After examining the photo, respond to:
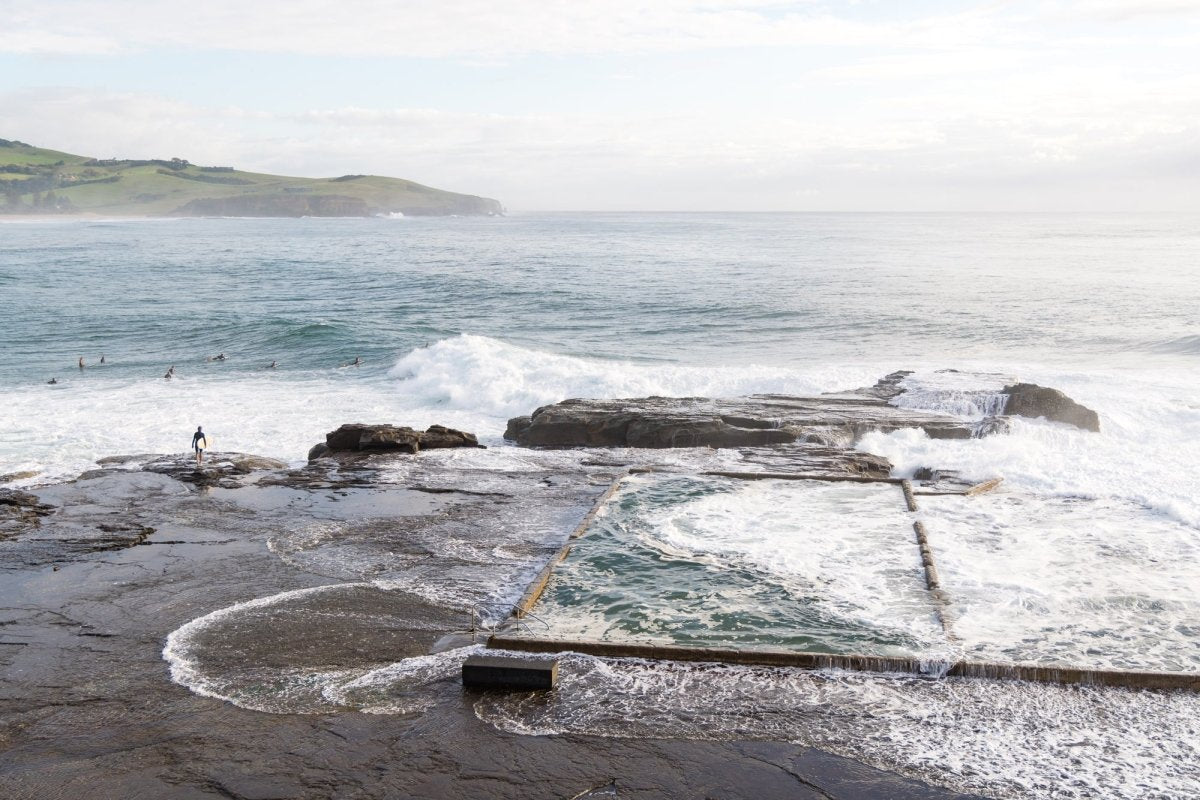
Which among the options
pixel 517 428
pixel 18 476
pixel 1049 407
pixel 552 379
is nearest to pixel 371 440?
pixel 517 428

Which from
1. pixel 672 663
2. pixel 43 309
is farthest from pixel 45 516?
pixel 43 309

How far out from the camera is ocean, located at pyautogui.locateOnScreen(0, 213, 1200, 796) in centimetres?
917

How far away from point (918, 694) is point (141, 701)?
7.55m

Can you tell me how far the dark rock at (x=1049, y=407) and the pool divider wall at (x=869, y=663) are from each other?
13545 mm

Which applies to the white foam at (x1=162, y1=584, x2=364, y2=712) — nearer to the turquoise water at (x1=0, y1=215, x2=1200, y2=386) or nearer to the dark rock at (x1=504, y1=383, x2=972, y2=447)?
the dark rock at (x1=504, y1=383, x2=972, y2=447)

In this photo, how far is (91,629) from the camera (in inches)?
439

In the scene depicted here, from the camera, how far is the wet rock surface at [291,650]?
800 cm

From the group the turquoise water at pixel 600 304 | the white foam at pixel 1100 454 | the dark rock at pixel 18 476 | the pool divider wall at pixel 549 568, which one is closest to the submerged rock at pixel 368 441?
the dark rock at pixel 18 476

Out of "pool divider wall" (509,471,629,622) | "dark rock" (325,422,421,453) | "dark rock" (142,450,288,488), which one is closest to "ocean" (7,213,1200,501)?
"dark rock" (142,450,288,488)

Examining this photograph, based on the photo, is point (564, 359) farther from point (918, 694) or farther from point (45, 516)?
point (918, 694)

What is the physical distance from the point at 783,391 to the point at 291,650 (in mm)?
19957

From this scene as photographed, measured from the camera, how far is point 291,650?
1050cm

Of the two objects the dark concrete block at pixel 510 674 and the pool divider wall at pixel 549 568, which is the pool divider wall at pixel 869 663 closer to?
the dark concrete block at pixel 510 674

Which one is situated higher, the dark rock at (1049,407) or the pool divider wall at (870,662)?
the dark rock at (1049,407)
